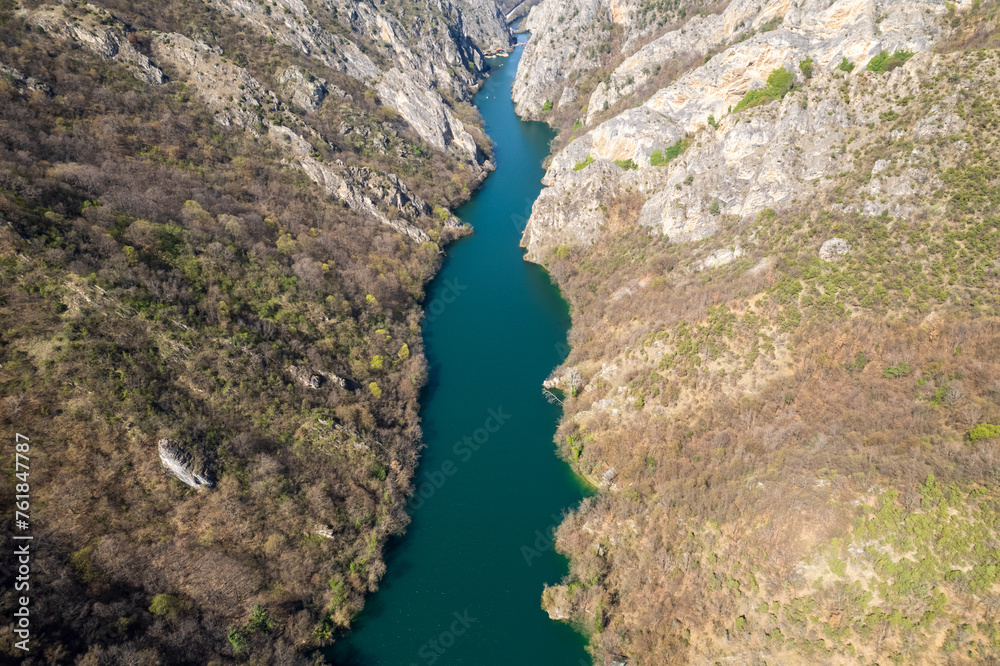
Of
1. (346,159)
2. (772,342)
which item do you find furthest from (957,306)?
(346,159)

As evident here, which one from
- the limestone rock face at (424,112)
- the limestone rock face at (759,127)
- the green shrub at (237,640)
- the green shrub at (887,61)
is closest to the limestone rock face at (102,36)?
the limestone rock face at (424,112)

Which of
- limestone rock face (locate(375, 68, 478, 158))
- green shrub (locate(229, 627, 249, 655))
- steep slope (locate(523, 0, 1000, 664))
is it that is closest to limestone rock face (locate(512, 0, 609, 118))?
limestone rock face (locate(375, 68, 478, 158))

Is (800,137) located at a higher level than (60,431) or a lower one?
lower

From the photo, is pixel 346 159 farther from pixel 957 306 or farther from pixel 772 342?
pixel 957 306

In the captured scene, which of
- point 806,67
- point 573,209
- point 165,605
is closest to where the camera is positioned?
point 165,605

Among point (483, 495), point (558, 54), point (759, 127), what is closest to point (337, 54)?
point (558, 54)

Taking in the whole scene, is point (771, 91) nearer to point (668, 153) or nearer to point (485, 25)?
point (668, 153)

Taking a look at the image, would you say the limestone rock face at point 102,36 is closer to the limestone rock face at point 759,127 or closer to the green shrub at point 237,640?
the limestone rock face at point 759,127
